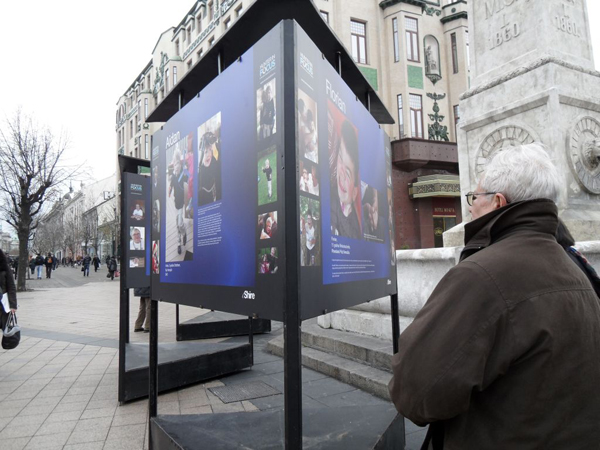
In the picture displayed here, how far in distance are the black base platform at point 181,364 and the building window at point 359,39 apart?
72.3ft

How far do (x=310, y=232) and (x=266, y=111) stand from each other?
0.60 metres

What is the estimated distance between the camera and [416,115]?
24797 millimetres

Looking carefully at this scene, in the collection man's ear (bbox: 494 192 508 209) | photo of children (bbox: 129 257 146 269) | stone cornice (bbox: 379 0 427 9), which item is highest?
stone cornice (bbox: 379 0 427 9)

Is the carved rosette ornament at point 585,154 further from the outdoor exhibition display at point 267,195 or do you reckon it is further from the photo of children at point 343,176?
the photo of children at point 343,176

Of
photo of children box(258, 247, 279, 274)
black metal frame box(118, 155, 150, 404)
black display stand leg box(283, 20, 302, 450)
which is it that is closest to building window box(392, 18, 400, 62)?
black metal frame box(118, 155, 150, 404)

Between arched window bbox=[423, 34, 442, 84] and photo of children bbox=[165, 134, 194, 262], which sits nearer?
photo of children bbox=[165, 134, 194, 262]

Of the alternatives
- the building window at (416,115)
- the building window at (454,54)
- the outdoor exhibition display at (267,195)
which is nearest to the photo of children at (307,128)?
the outdoor exhibition display at (267,195)

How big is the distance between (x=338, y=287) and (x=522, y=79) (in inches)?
206

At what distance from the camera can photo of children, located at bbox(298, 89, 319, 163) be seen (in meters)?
1.87

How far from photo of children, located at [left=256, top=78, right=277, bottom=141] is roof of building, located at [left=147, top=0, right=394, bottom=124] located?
1.32 ft

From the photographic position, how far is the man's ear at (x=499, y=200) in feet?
5.15

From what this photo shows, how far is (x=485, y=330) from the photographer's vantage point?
1.28m

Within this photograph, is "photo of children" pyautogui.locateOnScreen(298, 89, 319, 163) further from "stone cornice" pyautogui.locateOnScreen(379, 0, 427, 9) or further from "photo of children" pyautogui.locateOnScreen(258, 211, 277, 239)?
"stone cornice" pyautogui.locateOnScreen(379, 0, 427, 9)

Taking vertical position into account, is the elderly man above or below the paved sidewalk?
above
